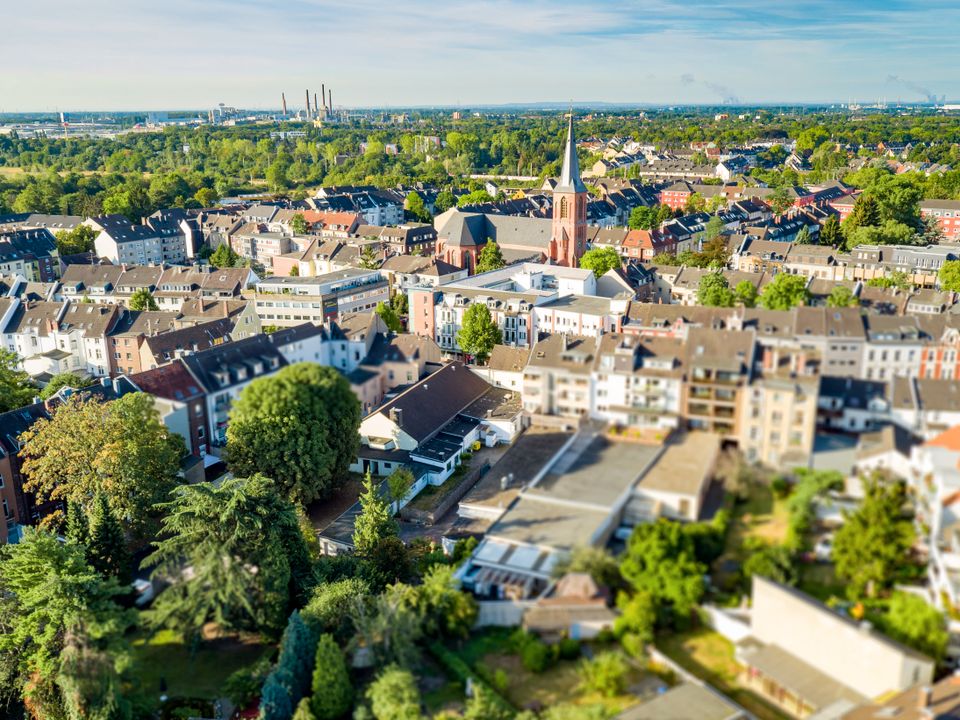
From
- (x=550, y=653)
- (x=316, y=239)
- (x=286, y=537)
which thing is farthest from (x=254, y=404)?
(x=316, y=239)

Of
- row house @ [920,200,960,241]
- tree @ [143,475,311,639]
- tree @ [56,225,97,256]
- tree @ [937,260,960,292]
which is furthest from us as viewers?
tree @ [56,225,97,256]

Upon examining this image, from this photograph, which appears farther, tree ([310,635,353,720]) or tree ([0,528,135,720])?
tree ([0,528,135,720])

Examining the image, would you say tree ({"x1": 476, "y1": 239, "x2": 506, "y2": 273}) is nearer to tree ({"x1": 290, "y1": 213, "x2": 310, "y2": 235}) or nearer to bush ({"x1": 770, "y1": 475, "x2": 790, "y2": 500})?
tree ({"x1": 290, "y1": 213, "x2": 310, "y2": 235})

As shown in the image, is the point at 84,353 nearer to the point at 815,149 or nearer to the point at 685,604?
the point at 685,604

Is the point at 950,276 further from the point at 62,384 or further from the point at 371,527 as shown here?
the point at 62,384

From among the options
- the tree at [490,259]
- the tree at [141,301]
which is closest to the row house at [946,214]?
the tree at [490,259]

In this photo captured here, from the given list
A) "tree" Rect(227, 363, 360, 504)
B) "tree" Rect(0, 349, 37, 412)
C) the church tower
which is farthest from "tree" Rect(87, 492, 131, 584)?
the church tower

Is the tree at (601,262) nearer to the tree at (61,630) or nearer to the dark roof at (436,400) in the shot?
the dark roof at (436,400)
